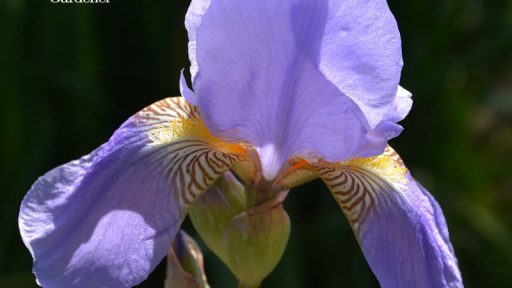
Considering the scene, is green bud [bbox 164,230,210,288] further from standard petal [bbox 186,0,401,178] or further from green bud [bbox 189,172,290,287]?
standard petal [bbox 186,0,401,178]

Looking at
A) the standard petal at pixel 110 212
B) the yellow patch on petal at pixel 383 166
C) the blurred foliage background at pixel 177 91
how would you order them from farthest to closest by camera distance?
the blurred foliage background at pixel 177 91 < the yellow patch on petal at pixel 383 166 < the standard petal at pixel 110 212

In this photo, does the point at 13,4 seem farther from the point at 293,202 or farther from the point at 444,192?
the point at 444,192

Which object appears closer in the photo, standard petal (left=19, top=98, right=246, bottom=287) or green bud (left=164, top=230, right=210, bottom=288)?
standard petal (left=19, top=98, right=246, bottom=287)

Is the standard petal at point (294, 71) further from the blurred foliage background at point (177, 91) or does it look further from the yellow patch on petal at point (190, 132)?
the blurred foliage background at point (177, 91)

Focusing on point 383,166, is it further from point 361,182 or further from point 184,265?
point 184,265

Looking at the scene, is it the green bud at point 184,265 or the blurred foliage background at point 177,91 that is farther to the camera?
the blurred foliage background at point 177,91

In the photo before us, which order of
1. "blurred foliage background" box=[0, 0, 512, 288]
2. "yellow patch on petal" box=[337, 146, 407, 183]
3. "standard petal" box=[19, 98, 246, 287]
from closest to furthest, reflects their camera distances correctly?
"standard petal" box=[19, 98, 246, 287] < "yellow patch on petal" box=[337, 146, 407, 183] < "blurred foliage background" box=[0, 0, 512, 288]

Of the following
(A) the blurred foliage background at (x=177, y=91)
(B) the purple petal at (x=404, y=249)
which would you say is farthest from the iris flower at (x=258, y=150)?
(A) the blurred foliage background at (x=177, y=91)

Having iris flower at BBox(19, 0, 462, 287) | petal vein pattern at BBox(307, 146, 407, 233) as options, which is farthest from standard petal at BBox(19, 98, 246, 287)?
petal vein pattern at BBox(307, 146, 407, 233)
